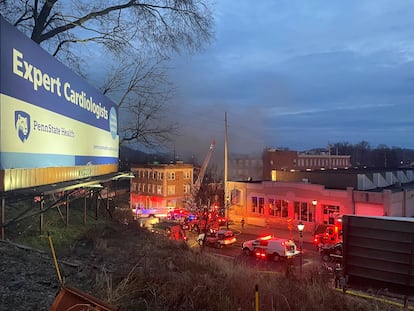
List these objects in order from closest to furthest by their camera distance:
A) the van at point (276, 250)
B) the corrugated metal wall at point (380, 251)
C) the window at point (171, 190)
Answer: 1. the corrugated metal wall at point (380, 251)
2. the van at point (276, 250)
3. the window at point (171, 190)

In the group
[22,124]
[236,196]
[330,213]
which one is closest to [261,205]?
[236,196]

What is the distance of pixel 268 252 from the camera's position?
2288cm

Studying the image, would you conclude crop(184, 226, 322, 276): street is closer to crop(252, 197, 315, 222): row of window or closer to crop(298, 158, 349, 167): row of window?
crop(252, 197, 315, 222): row of window

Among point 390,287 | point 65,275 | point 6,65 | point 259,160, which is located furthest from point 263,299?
point 259,160

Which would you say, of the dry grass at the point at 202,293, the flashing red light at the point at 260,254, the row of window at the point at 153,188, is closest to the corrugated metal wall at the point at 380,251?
the dry grass at the point at 202,293

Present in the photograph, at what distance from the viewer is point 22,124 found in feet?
16.3

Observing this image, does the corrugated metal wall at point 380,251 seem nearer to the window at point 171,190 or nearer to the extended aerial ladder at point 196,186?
the extended aerial ladder at point 196,186

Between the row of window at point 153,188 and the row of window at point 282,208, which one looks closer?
the row of window at point 282,208

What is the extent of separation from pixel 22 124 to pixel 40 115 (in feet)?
1.94

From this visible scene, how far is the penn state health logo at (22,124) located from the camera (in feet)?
15.7

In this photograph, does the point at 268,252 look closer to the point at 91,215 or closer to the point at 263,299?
the point at 91,215

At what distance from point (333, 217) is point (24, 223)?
→ 28948mm

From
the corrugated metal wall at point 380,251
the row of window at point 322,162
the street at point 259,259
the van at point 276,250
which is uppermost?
the row of window at point 322,162

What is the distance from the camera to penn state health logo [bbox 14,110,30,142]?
4797 millimetres
